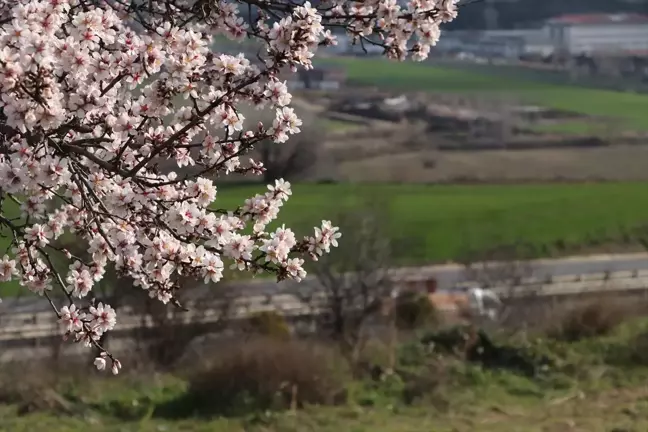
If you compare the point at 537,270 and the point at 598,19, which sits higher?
the point at 598,19

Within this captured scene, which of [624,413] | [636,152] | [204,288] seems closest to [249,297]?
[204,288]

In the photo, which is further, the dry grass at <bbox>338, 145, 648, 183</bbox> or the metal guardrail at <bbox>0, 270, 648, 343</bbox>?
the dry grass at <bbox>338, 145, 648, 183</bbox>

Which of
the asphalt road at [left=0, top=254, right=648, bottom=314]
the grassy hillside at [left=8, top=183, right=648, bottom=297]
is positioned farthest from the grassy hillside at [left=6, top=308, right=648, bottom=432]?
the grassy hillside at [left=8, top=183, right=648, bottom=297]

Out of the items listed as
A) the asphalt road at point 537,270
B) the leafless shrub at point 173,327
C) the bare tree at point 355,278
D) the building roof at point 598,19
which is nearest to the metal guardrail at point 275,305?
the leafless shrub at point 173,327

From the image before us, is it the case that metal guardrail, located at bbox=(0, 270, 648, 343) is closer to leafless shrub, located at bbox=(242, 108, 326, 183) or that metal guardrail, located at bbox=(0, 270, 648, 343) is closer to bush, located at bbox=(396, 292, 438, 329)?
bush, located at bbox=(396, 292, 438, 329)

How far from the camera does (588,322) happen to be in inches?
342

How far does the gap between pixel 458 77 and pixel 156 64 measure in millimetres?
15693

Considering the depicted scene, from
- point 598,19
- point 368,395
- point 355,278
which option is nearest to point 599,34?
point 598,19

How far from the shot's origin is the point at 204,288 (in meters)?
9.58

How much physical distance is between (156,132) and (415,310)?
9650 millimetres

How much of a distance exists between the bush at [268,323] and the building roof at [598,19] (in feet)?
33.1

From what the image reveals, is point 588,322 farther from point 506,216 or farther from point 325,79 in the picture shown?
point 506,216

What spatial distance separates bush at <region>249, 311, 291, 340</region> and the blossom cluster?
7160 mm

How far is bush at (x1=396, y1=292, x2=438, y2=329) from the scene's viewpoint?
462 inches
